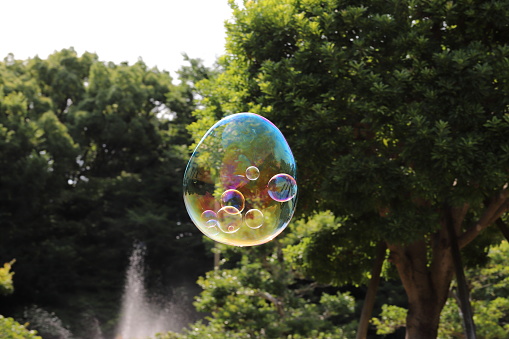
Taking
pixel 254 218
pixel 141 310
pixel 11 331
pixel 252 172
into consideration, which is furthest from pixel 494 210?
pixel 141 310

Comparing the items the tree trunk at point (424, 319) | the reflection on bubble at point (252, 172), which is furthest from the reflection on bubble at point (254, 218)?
the tree trunk at point (424, 319)

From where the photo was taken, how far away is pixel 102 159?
30141 mm

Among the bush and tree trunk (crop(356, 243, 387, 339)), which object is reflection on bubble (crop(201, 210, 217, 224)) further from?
the bush

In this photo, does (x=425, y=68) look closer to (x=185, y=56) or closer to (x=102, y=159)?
(x=185, y=56)

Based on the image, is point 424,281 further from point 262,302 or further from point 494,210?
point 262,302

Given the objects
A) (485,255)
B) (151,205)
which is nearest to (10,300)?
(151,205)

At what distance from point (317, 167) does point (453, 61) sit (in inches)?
94.1

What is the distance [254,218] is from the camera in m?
5.95

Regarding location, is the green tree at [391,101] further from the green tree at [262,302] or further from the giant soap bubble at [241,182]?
the green tree at [262,302]

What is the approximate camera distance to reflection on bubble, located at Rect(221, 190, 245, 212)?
580 cm

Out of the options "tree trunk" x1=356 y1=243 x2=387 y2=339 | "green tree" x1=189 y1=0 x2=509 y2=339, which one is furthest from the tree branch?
"tree trunk" x1=356 y1=243 x2=387 y2=339

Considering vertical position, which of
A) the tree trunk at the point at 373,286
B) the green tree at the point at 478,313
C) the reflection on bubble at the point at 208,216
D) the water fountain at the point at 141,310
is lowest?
the reflection on bubble at the point at 208,216

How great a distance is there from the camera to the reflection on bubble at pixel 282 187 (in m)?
5.92

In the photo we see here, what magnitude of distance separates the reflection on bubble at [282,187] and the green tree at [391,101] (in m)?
2.16
